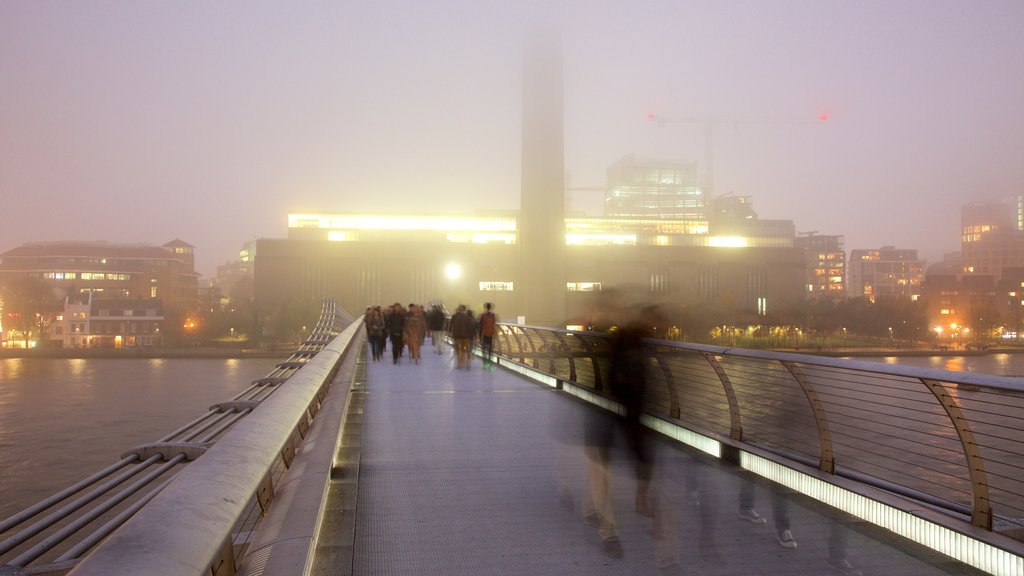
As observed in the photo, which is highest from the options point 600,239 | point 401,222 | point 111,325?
point 401,222

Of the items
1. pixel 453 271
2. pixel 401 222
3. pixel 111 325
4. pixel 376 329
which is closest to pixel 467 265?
pixel 401 222

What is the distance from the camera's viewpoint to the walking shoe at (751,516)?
492cm

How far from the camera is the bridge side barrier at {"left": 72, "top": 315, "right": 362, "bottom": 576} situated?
1134 millimetres

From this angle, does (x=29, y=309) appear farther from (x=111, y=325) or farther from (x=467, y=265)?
(x=467, y=265)

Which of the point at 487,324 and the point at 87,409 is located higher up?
the point at 487,324

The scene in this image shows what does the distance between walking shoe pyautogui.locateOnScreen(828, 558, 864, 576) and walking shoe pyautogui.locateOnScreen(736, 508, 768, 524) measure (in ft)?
2.62

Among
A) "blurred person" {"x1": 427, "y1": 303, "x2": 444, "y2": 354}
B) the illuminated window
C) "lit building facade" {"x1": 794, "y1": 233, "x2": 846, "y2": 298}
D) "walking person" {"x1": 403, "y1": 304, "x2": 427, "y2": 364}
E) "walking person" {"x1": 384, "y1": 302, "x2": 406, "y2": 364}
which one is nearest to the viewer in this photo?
"walking person" {"x1": 403, "y1": 304, "x2": 427, "y2": 364}

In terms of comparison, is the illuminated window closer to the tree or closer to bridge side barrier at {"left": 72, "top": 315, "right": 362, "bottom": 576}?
the tree

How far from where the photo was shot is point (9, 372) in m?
85.6

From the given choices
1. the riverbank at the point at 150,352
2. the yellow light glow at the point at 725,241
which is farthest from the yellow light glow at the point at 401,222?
the yellow light glow at the point at 725,241

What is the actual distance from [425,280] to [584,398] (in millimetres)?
92600

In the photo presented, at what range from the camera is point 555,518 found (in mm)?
5031

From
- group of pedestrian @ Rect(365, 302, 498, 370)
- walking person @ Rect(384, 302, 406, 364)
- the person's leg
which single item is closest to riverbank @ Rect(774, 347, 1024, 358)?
walking person @ Rect(384, 302, 406, 364)

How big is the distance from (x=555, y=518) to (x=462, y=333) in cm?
1290
